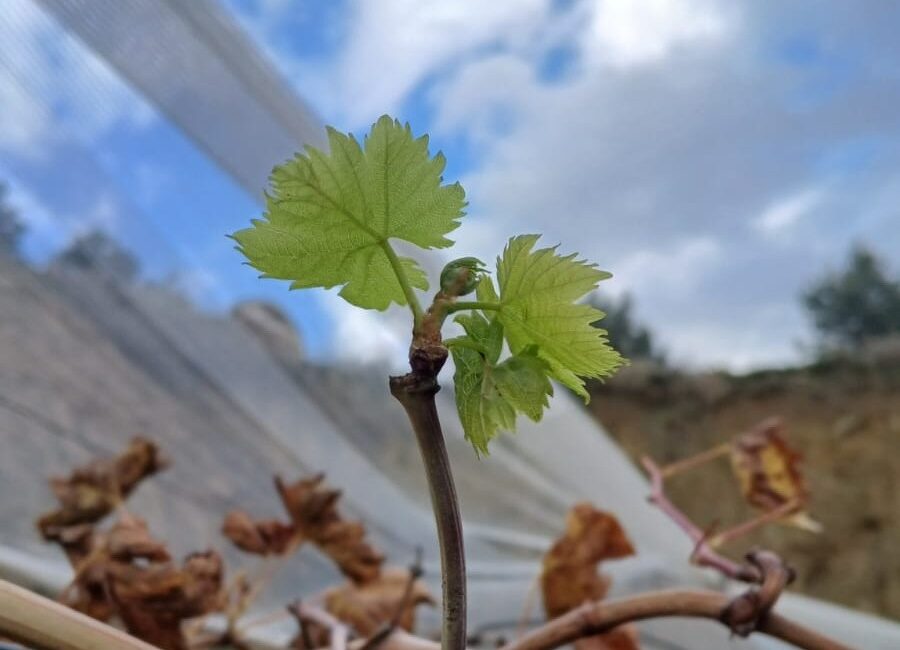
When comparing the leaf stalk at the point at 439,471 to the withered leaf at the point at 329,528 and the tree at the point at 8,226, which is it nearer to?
the withered leaf at the point at 329,528

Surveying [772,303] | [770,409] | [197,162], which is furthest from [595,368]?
[770,409]

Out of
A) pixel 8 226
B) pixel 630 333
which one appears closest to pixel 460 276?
pixel 8 226

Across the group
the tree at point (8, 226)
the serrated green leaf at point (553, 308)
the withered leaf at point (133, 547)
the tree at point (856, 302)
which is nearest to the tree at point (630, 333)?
the tree at point (856, 302)

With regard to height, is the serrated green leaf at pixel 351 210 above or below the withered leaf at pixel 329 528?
above

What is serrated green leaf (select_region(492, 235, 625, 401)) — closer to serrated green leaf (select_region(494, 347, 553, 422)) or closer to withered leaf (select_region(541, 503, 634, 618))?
serrated green leaf (select_region(494, 347, 553, 422))

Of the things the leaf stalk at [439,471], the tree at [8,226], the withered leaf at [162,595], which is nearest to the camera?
the leaf stalk at [439,471]

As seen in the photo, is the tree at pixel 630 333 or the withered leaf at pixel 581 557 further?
the tree at pixel 630 333

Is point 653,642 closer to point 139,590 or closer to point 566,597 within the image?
point 566,597

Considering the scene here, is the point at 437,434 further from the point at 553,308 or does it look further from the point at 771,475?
the point at 771,475
